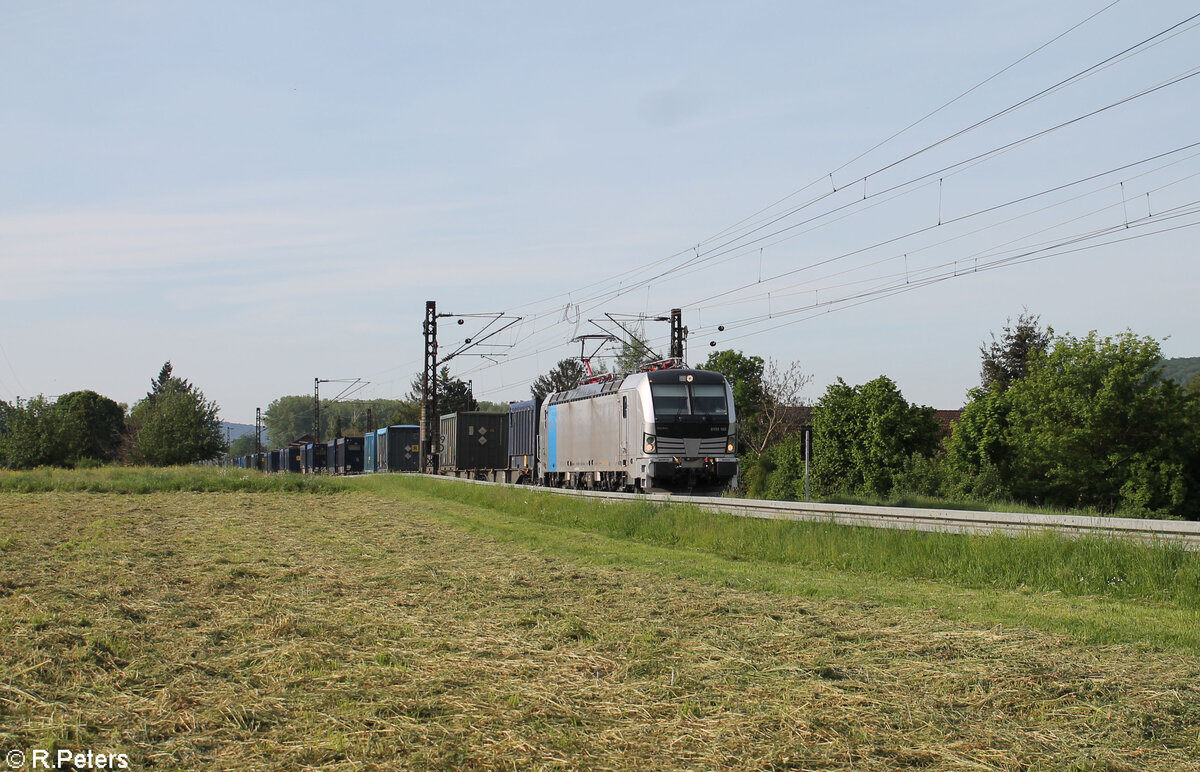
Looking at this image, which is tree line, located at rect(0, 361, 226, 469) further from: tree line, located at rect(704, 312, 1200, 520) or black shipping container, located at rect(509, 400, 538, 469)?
tree line, located at rect(704, 312, 1200, 520)

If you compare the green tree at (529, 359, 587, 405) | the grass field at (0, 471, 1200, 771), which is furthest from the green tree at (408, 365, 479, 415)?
the grass field at (0, 471, 1200, 771)

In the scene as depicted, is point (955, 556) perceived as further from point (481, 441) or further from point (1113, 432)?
point (481, 441)

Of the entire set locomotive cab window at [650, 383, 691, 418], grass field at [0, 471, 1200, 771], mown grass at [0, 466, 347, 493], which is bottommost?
grass field at [0, 471, 1200, 771]

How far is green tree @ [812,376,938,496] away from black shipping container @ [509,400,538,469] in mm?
12747

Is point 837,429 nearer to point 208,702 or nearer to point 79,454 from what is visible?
point 208,702

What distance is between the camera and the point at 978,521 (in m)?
14.0

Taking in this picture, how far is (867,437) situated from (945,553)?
30227mm

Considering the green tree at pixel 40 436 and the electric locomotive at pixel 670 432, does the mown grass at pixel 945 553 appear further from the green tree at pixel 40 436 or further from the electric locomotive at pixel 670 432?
the green tree at pixel 40 436

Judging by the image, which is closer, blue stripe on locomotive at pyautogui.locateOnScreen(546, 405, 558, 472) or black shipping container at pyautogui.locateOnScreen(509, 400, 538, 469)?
blue stripe on locomotive at pyautogui.locateOnScreen(546, 405, 558, 472)

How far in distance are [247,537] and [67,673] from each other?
12137 mm

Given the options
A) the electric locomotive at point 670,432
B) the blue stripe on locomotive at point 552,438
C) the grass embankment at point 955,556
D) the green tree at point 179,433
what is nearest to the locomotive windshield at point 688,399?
the electric locomotive at point 670,432

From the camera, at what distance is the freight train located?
27.5 m

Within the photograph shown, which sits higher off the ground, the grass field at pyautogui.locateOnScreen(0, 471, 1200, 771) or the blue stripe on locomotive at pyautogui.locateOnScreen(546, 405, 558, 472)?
the blue stripe on locomotive at pyautogui.locateOnScreen(546, 405, 558, 472)

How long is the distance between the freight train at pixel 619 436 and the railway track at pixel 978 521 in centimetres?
768
